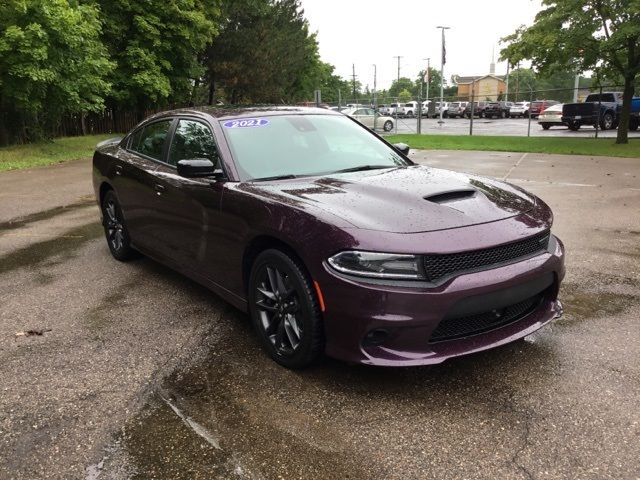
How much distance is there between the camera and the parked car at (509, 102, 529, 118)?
1796 inches

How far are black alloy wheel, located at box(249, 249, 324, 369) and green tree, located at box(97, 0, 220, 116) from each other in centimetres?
2089

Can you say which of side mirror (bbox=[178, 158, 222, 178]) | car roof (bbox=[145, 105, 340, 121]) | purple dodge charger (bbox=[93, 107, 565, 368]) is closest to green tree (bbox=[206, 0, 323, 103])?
car roof (bbox=[145, 105, 340, 121])

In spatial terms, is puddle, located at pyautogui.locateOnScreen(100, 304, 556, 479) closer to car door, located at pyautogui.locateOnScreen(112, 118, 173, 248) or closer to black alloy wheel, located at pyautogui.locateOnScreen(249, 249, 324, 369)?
black alloy wheel, located at pyautogui.locateOnScreen(249, 249, 324, 369)

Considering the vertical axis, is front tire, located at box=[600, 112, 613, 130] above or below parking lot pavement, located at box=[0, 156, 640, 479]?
below

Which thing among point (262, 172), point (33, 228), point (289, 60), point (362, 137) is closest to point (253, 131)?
point (262, 172)

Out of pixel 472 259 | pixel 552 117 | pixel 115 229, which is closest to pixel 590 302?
pixel 472 259

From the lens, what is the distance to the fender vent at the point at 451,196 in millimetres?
3352

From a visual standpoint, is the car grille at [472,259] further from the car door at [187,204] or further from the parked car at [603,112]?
the parked car at [603,112]

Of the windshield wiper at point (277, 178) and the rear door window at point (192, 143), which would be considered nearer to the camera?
the windshield wiper at point (277, 178)

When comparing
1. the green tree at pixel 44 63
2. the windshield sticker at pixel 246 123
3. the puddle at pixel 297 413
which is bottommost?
the puddle at pixel 297 413

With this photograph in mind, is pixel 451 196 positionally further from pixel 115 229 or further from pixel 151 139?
pixel 115 229

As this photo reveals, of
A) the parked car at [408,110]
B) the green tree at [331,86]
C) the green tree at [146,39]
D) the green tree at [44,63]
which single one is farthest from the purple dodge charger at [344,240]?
the green tree at [331,86]

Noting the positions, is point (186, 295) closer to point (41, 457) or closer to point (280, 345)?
point (280, 345)

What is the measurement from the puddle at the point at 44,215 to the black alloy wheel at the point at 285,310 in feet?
18.3
